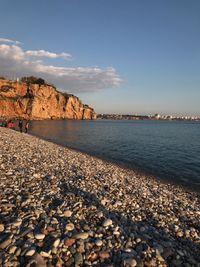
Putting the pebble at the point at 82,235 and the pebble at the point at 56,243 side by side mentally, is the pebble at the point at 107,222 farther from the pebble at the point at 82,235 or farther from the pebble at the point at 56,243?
the pebble at the point at 56,243

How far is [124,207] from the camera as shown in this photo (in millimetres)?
9977

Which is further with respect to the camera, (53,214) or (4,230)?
(53,214)

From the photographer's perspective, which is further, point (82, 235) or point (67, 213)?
point (67, 213)

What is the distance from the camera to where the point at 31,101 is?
140 meters

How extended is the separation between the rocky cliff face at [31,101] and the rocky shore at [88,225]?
12669 centimetres

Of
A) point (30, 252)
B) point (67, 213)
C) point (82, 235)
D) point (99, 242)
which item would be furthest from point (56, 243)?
point (67, 213)

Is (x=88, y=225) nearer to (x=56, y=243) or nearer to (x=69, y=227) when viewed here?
(x=69, y=227)

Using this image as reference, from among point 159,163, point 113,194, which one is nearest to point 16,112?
point 159,163

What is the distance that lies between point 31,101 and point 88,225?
141191 millimetres

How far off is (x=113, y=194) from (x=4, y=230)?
19.9 feet

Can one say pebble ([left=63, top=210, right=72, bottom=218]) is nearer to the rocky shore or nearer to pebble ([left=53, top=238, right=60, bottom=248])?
the rocky shore

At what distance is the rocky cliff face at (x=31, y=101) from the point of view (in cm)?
13075

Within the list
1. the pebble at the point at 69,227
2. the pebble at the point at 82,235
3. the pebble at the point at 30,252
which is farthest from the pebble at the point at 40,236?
the pebble at the point at 82,235

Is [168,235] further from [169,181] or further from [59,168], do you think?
[169,181]
